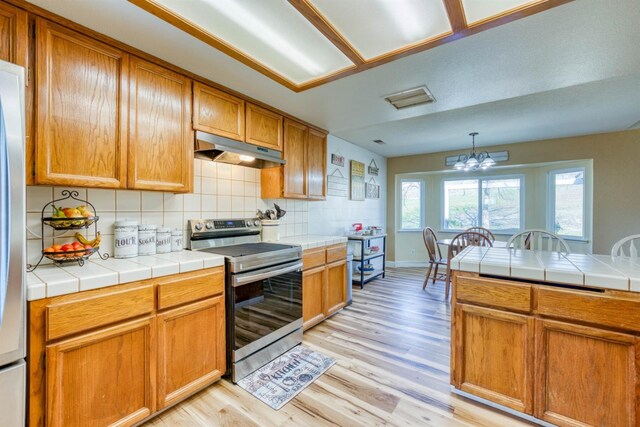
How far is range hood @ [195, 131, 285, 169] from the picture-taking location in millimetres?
2076

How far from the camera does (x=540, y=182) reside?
199 inches

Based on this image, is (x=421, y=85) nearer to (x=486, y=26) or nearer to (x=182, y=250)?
(x=486, y=26)

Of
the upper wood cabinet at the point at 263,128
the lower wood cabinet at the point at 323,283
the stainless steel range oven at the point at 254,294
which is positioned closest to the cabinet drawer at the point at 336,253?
the lower wood cabinet at the point at 323,283

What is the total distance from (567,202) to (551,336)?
455 centimetres

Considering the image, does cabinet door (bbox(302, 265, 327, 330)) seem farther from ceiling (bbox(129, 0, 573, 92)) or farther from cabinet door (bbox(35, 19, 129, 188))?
ceiling (bbox(129, 0, 573, 92))

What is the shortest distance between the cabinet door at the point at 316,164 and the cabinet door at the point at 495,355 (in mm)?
2088

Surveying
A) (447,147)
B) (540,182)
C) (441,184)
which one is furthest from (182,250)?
(540,182)

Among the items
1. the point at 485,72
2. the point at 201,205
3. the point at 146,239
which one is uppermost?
the point at 485,72

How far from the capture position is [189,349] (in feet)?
5.67

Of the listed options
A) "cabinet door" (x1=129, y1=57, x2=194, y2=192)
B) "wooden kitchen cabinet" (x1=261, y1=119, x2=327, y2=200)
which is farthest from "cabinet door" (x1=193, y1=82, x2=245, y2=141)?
"wooden kitchen cabinet" (x1=261, y1=119, x2=327, y2=200)

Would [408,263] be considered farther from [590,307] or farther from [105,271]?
[105,271]

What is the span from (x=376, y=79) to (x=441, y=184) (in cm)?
442

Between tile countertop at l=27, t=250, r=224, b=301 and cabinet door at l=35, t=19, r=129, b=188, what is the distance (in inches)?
18.4

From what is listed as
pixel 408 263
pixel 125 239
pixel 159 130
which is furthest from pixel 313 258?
pixel 408 263
